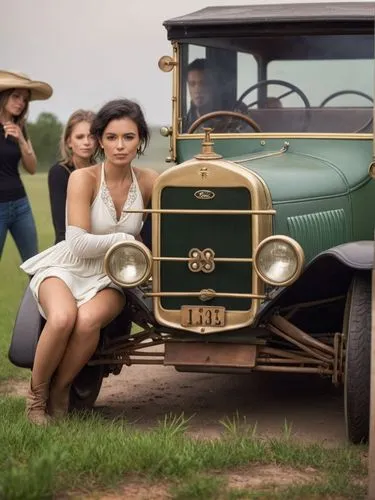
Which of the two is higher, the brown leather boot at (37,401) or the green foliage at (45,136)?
the green foliage at (45,136)

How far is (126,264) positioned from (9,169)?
3.88 m

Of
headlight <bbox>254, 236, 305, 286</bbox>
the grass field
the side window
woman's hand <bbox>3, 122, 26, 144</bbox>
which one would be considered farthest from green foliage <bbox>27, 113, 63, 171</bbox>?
the grass field

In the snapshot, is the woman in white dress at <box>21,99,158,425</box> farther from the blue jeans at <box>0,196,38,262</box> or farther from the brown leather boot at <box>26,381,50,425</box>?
the blue jeans at <box>0,196,38,262</box>

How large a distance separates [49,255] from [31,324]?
0.35 meters

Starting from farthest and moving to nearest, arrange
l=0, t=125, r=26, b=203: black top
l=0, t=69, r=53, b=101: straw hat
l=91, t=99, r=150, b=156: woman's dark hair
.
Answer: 1. l=0, t=125, r=26, b=203: black top
2. l=0, t=69, r=53, b=101: straw hat
3. l=91, t=99, r=150, b=156: woman's dark hair

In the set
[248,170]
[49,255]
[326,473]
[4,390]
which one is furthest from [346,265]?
[4,390]

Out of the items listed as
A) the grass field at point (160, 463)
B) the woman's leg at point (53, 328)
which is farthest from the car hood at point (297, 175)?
the grass field at point (160, 463)

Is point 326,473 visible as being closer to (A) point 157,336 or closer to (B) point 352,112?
(A) point 157,336

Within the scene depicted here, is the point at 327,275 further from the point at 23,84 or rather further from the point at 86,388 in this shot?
the point at 23,84

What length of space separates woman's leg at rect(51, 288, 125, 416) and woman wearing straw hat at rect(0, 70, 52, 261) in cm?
336

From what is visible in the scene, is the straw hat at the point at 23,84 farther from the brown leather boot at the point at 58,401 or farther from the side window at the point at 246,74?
the brown leather boot at the point at 58,401

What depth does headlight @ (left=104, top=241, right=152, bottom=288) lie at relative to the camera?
598 centimetres

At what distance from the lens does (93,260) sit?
629 cm

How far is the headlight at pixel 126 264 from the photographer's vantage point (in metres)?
5.98
